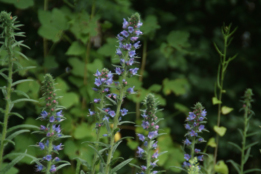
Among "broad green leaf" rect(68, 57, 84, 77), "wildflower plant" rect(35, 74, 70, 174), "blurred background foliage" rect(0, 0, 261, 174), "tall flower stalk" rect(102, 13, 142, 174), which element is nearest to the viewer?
"wildflower plant" rect(35, 74, 70, 174)

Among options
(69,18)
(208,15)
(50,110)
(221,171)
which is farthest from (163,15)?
(50,110)

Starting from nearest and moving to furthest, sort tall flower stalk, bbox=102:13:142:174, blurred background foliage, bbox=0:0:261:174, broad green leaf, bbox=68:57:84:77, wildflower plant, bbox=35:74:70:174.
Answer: wildflower plant, bbox=35:74:70:174
tall flower stalk, bbox=102:13:142:174
blurred background foliage, bbox=0:0:261:174
broad green leaf, bbox=68:57:84:77

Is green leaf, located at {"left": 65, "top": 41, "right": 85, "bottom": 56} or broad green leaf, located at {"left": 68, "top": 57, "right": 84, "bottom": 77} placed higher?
green leaf, located at {"left": 65, "top": 41, "right": 85, "bottom": 56}

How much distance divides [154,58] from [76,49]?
1104mm

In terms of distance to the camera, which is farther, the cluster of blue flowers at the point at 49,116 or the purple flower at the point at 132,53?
the purple flower at the point at 132,53

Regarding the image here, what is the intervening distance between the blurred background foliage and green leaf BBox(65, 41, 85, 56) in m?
0.01

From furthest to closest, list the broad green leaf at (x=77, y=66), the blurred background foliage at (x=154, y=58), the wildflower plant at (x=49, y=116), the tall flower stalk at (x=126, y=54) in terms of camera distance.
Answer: the broad green leaf at (x=77, y=66)
the blurred background foliage at (x=154, y=58)
the tall flower stalk at (x=126, y=54)
the wildflower plant at (x=49, y=116)

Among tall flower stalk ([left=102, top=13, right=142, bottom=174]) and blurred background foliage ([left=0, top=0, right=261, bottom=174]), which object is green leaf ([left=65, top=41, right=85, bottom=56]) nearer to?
blurred background foliage ([left=0, top=0, right=261, bottom=174])

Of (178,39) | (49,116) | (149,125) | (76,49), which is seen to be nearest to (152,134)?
(149,125)

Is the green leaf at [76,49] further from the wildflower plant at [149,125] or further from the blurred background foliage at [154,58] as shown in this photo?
the wildflower plant at [149,125]

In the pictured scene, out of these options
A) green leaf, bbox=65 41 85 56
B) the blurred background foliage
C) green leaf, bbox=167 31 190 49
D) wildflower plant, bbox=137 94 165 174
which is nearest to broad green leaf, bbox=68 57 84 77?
the blurred background foliage

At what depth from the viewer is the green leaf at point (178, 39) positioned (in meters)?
3.90

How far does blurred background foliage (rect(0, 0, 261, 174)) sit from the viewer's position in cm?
372

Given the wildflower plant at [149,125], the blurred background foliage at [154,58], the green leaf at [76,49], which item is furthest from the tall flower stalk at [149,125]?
the green leaf at [76,49]
